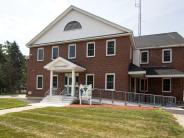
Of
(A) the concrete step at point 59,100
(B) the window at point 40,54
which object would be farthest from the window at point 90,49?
(B) the window at point 40,54

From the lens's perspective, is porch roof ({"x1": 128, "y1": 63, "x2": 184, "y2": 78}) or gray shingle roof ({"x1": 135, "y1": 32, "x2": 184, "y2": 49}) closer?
porch roof ({"x1": 128, "y1": 63, "x2": 184, "y2": 78})

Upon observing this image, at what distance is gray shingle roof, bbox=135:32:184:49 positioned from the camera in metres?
27.7

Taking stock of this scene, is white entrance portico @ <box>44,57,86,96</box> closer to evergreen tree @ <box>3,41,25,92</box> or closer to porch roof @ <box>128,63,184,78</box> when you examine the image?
porch roof @ <box>128,63,184,78</box>

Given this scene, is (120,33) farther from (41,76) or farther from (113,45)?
(41,76)

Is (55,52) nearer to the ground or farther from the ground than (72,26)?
nearer to the ground

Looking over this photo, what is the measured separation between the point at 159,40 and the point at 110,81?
947 centimetres

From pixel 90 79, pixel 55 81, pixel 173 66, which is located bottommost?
pixel 55 81

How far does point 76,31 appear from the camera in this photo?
26.5 metres

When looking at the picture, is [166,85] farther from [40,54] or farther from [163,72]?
[40,54]

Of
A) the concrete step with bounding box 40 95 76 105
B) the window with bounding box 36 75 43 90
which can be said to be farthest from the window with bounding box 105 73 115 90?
the window with bounding box 36 75 43 90

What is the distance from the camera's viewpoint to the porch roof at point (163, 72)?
23.5 metres

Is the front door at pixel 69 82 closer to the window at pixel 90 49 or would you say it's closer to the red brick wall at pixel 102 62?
the red brick wall at pixel 102 62

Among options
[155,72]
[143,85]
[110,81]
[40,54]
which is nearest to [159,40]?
[143,85]

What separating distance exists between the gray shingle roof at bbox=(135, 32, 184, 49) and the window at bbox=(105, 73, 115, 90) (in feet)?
23.2
